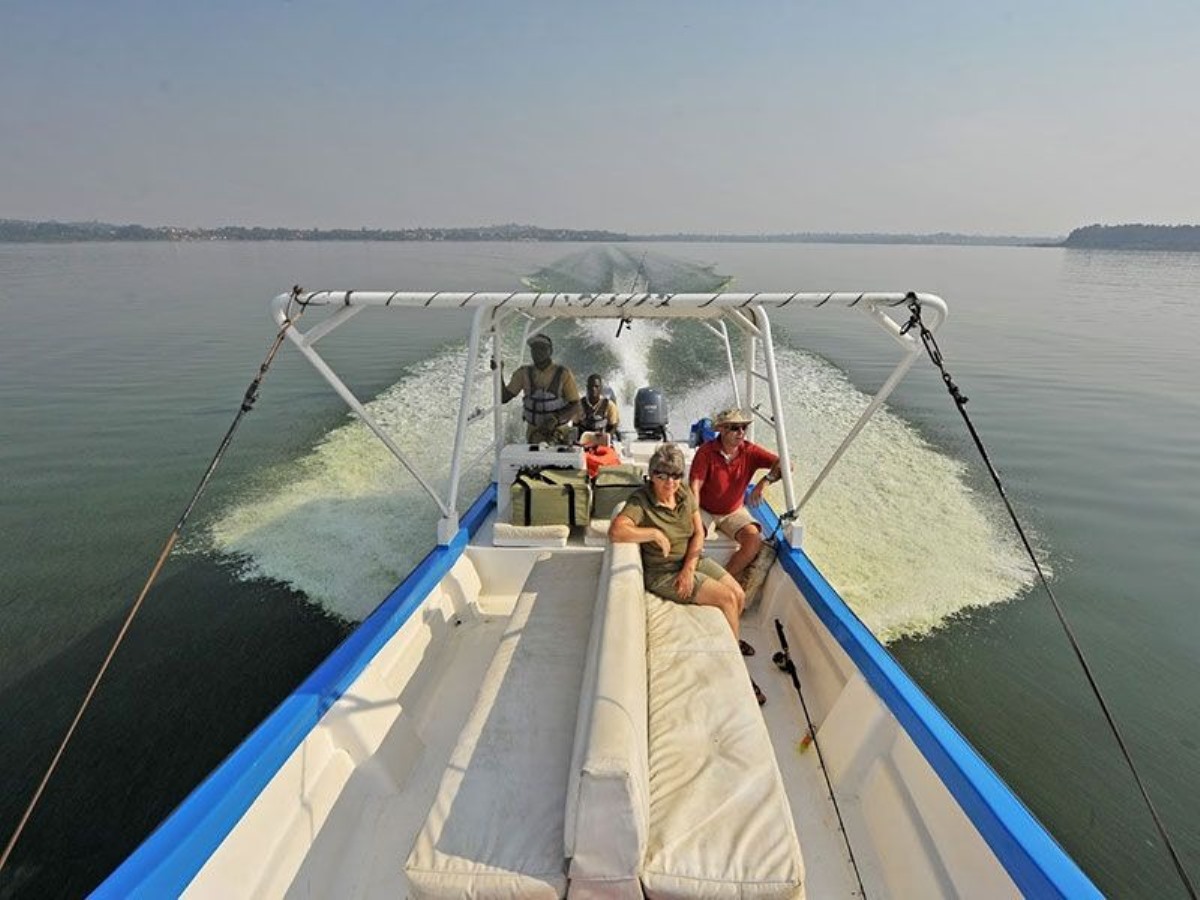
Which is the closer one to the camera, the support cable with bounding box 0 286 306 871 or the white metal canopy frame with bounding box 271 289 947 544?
the support cable with bounding box 0 286 306 871

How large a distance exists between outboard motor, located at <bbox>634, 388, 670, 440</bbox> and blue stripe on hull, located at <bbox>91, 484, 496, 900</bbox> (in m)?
4.46

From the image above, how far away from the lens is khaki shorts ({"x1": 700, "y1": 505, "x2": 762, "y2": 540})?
4.32m

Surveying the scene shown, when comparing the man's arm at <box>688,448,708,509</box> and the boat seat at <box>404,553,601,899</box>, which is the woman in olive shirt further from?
the man's arm at <box>688,448,708,509</box>

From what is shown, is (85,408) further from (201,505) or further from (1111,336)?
(1111,336)

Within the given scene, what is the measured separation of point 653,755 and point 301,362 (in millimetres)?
14180

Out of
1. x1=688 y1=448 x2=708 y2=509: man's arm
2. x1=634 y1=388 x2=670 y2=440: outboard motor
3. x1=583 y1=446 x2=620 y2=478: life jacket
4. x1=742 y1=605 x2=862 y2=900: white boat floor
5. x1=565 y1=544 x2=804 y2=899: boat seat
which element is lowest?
x1=742 y1=605 x2=862 y2=900: white boat floor

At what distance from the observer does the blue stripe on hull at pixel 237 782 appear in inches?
71.7

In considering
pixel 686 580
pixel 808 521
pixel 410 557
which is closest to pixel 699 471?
pixel 686 580

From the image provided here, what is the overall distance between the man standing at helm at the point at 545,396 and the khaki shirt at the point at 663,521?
2715 millimetres

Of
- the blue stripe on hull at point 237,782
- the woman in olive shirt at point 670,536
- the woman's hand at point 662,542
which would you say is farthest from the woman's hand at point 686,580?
the blue stripe on hull at point 237,782

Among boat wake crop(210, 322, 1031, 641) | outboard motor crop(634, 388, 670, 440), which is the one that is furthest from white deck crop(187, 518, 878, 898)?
outboard motor crop(634, 388, 670, 440)

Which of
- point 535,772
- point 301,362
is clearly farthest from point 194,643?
point 301,362

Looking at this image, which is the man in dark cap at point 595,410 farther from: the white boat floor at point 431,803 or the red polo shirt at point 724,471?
the white boat floor at point 431,803

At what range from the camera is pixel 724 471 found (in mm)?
4301
